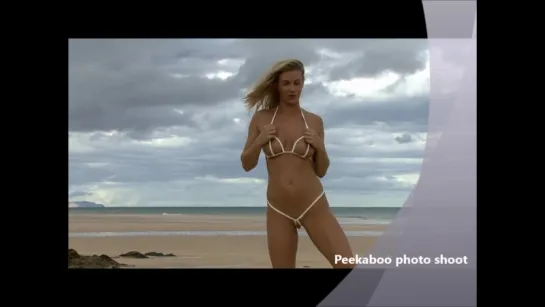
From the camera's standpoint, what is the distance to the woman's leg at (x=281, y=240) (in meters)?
7.21

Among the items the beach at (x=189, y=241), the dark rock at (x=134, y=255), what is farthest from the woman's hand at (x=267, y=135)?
the dark rock at (x=134, y=255)

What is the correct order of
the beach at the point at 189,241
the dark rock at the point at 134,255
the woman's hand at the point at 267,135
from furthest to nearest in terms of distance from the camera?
1. the dark rock at the point at 134,255
2. the beach at the point at 189,241
3. the woman's hand at the point at 267,135

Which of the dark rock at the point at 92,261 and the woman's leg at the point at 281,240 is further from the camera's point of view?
the dark rock at the point at 92,261

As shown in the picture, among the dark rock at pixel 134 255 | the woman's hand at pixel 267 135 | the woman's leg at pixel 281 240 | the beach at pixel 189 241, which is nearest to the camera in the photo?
the woman's hand at pixel 267 135

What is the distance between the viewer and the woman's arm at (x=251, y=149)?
23.4 feet

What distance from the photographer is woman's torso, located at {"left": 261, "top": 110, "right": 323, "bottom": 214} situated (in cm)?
712

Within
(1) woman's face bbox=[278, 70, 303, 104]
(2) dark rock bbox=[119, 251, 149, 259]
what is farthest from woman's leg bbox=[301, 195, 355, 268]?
(2) dark rock bbox=[119, 251, 149, 259]

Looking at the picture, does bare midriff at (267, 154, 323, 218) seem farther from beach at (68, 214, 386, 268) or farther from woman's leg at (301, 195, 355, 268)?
beach at (68, 214, 386, 268)

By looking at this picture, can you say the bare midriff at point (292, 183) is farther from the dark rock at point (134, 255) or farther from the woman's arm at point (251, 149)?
the dark rock at point (134, 255)

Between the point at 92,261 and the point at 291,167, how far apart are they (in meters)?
1.90

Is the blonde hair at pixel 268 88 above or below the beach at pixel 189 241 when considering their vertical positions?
above

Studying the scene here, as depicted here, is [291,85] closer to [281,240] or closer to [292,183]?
[292,183]

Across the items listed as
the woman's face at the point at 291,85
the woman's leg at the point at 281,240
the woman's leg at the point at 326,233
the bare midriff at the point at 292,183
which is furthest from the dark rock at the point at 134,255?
the woman's face at the point at 291,85

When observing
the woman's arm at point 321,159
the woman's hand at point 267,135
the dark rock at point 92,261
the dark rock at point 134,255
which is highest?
the woman's hand at point 267,135
